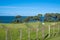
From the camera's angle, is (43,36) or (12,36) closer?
(12,36)

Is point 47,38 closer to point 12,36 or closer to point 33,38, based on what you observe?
point 33,38

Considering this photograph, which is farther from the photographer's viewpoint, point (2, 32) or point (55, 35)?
point (55, 35)

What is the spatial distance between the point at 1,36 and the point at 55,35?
6.70 meters

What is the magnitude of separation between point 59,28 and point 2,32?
8539 mm

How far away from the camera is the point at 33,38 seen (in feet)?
56.6

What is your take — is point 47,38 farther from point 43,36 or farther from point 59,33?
point 59,33

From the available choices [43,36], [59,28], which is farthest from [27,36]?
[59,28]

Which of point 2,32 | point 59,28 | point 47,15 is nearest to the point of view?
point 2,32

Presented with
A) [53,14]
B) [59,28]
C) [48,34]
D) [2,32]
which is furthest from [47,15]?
[2,32]

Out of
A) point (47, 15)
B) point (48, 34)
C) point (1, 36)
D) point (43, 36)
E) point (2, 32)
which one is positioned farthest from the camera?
point (47, 15)

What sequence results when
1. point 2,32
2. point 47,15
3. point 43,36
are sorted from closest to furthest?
point 2,32 < point 43,36 < point 47,15

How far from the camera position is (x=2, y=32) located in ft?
55.8

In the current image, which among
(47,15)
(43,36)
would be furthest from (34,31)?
(47,15)

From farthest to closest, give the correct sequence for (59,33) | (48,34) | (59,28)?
(59,28), (59,33), (48,34)
